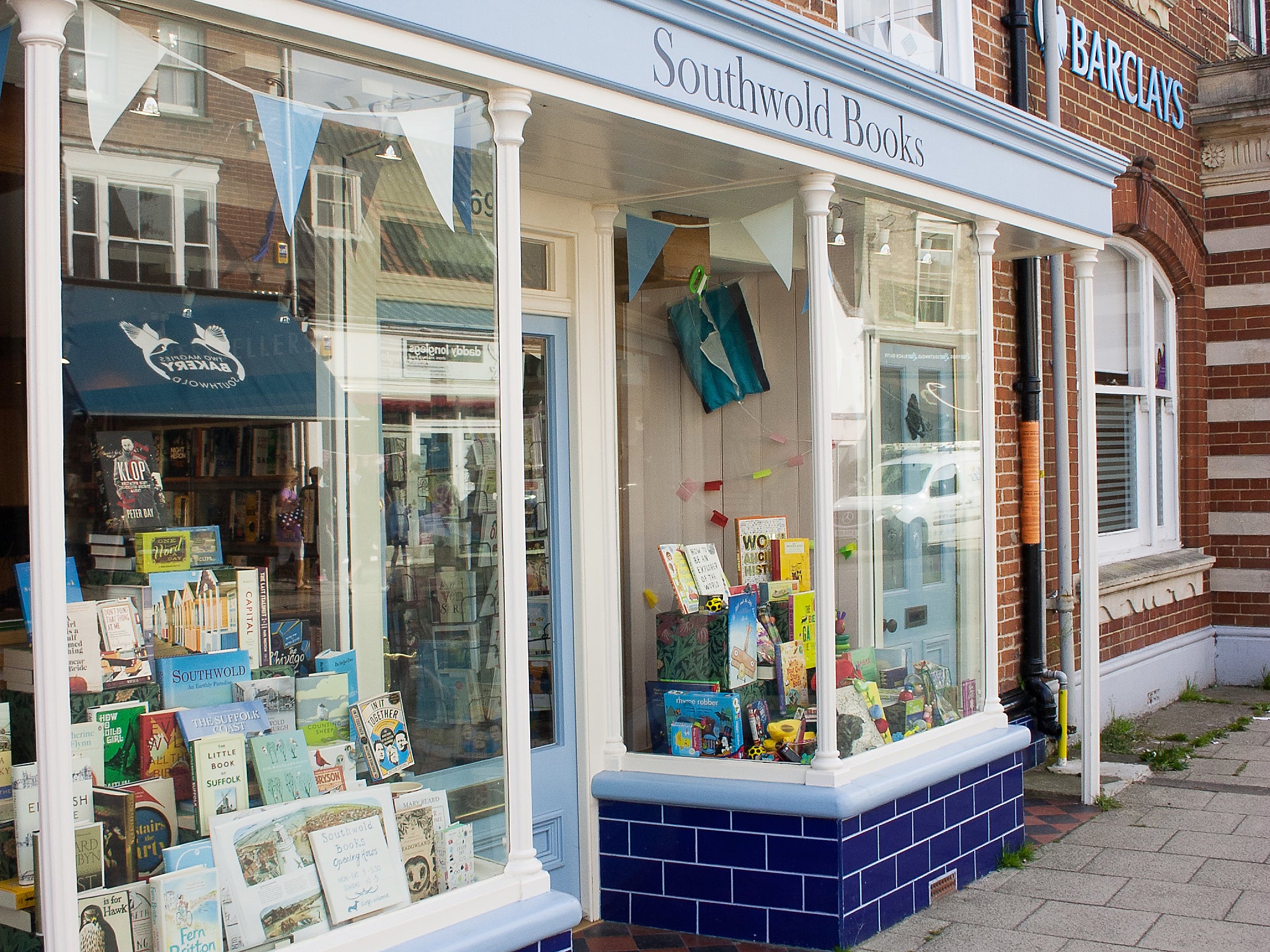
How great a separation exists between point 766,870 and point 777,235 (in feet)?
8.08

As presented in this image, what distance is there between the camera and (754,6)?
4105mm

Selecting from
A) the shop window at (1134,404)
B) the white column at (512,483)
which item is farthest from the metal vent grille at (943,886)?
the shop window at (1134,404)

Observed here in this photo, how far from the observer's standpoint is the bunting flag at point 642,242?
498cm

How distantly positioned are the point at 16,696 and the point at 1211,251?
33.4 ft

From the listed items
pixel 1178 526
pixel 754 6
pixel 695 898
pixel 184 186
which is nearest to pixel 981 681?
pixel 695 898

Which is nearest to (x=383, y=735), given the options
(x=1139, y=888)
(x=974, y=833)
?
(x=974, y=833)

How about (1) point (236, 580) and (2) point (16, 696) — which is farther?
(1) point (236, 580)

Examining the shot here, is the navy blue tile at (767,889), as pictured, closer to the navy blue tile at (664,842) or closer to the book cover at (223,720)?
the navy blue tile at (664,842)

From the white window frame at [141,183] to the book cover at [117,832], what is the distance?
4.03 ft

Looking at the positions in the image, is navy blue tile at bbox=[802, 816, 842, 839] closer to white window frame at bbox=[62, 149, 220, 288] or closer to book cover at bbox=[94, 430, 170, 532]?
book cover at bbox=[94, 430, 170, 532]

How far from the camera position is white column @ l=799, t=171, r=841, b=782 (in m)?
4.68

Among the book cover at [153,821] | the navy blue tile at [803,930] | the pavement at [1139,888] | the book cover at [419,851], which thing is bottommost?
the pavement at [1139,888]

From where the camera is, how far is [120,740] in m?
3.02

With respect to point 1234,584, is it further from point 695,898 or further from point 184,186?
point 184,186
